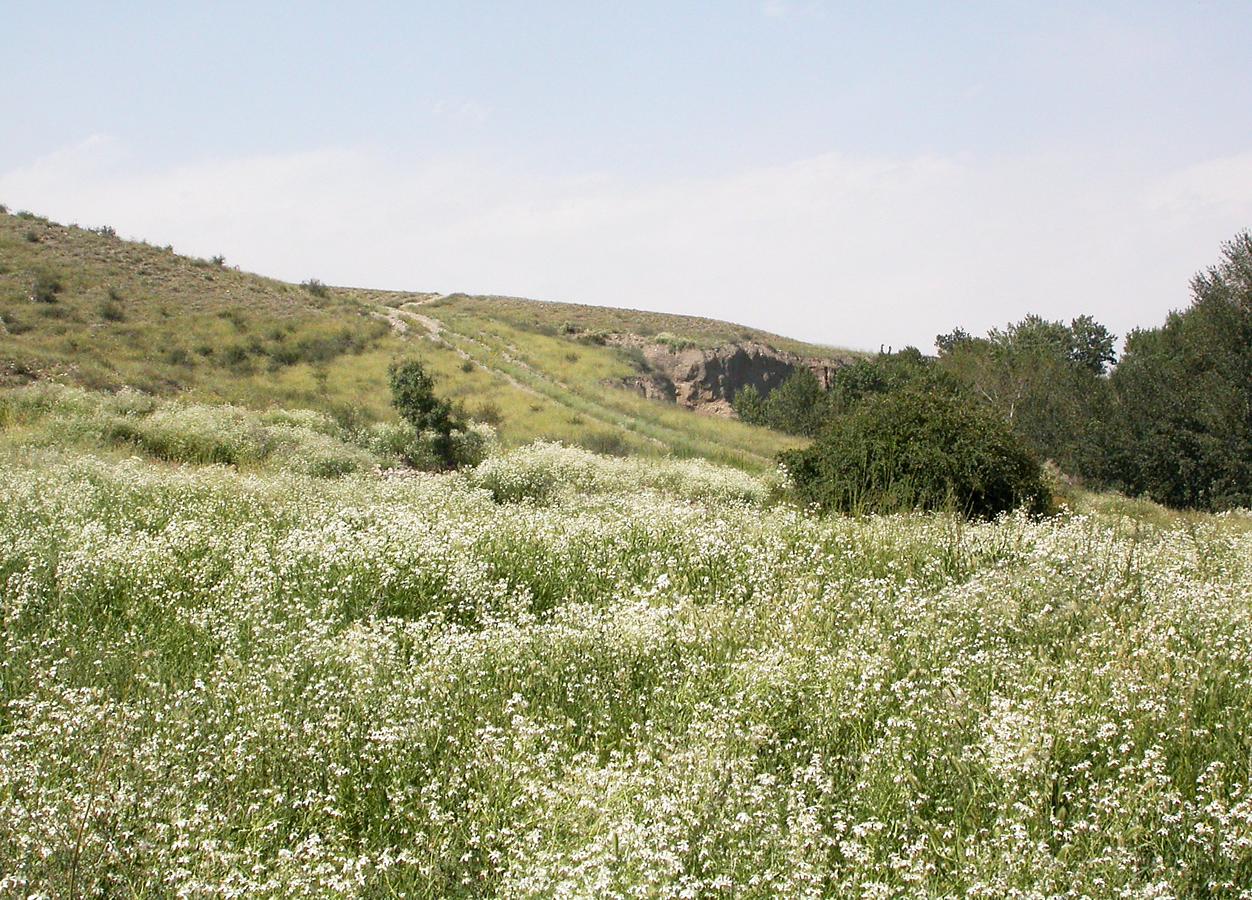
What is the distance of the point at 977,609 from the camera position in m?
6.31

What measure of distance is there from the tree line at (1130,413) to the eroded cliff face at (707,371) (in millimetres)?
5053

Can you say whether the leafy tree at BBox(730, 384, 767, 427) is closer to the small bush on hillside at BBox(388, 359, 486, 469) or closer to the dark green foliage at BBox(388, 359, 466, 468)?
the small bush on hillside at BBox(388, 359, 486, 469)

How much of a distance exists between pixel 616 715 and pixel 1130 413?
109 ft

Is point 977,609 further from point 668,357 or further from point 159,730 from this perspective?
point 668,357

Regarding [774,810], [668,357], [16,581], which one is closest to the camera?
[774,810]

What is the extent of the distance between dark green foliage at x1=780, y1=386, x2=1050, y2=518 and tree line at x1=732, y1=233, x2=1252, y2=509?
0.05 m

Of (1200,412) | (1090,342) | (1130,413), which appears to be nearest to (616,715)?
(1200,412)

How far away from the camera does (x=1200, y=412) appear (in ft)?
95.4

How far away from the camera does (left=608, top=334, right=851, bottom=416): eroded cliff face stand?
52122 millimetres

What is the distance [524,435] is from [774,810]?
23892 mm

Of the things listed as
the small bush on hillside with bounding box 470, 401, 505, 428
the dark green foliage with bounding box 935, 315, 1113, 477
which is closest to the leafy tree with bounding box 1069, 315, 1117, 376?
the dark green foliage with bounding box 935, 315, 1113, 477

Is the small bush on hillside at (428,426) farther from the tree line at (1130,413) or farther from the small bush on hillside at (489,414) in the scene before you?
the tree line at (1130,413)

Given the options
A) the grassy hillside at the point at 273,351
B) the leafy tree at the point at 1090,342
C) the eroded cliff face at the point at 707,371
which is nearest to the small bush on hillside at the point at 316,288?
the grassy hillside at the point at 273,351

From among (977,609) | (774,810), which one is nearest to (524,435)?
(977,609)
